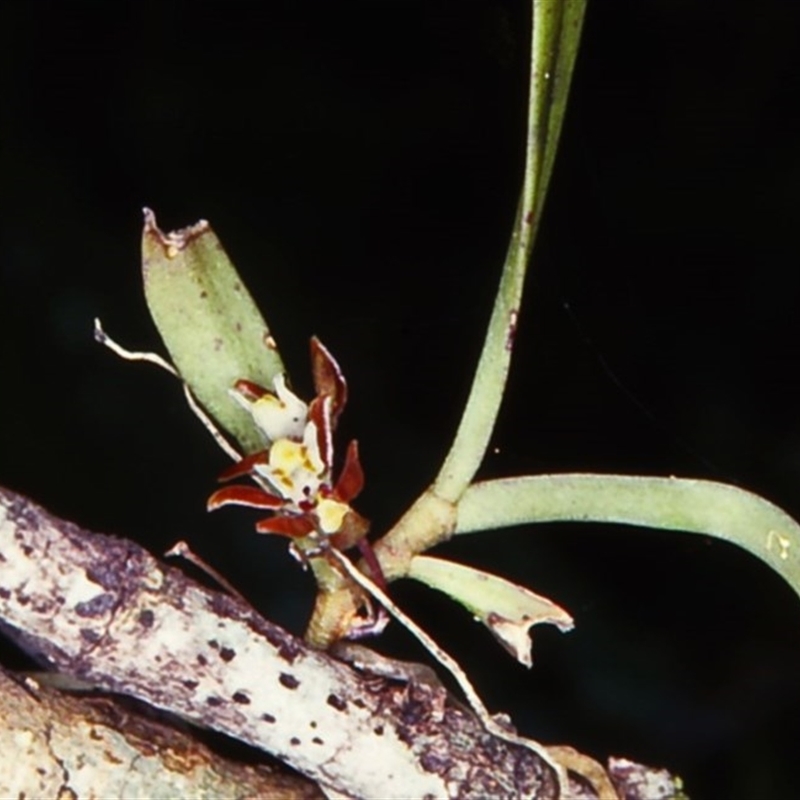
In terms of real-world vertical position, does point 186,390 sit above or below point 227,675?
above

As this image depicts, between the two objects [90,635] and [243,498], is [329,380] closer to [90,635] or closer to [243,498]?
[243,498]

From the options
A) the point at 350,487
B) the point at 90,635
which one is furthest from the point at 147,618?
the point at 350,487

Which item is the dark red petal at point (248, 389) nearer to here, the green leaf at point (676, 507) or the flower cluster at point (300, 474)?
the flower cluster at point (300, 474)

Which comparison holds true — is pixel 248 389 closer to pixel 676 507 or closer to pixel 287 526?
pixel 287 526

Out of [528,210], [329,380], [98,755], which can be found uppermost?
[528,210]

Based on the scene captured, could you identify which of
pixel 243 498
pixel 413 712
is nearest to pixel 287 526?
pixel 243 498

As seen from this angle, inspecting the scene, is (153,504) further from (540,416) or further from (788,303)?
(788,303)
